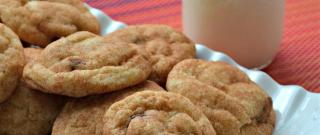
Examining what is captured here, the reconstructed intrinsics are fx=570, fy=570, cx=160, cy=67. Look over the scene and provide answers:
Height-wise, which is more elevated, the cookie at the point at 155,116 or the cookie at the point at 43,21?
the cookie at the point at 155,116

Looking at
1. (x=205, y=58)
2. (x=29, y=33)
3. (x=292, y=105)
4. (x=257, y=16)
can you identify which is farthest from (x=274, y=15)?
(x=29, y=33)

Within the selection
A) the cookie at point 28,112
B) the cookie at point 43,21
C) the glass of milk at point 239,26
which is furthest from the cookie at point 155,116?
the glass of milk at point 239,26

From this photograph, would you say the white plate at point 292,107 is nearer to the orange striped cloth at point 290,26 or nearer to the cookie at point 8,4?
the orange striped cloth at point 290,26

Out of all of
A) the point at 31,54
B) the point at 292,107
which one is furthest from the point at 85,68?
the point at 292,107

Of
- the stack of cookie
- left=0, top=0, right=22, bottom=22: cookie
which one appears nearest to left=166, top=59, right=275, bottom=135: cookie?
the stack of cookie

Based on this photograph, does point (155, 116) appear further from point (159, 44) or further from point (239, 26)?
point (239, 26)
